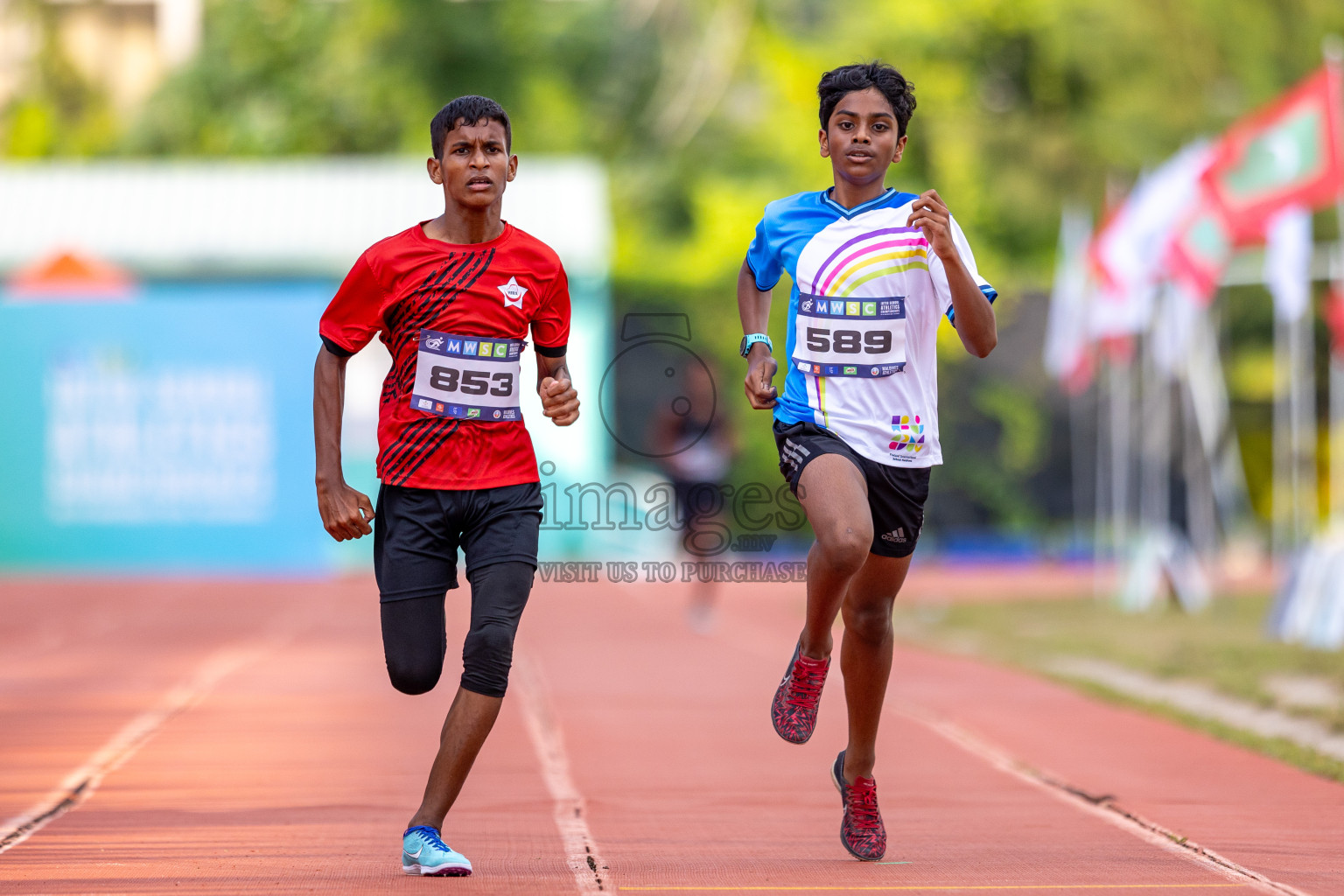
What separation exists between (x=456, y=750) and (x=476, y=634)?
1.08ft

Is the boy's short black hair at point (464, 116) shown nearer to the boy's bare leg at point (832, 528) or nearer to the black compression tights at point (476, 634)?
the black compression tights at point (476, 634)

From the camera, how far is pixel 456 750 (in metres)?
5.26

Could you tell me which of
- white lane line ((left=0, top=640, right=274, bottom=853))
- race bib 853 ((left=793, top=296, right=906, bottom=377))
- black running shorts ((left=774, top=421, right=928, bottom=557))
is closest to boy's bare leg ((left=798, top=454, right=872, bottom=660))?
black running shorts ((left=774, top=421, right=928, bottom=557))

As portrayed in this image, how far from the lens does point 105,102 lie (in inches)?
1996

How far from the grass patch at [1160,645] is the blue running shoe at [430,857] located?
390 centimetres

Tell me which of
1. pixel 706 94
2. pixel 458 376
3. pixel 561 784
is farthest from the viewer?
pixel 706 94

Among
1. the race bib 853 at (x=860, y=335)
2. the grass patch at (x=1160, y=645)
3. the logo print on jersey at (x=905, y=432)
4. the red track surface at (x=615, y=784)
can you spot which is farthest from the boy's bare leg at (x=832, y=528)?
the grass patch at (x=1160, y=645)

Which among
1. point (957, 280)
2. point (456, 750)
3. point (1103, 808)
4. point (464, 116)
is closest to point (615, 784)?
point (1103, 808)

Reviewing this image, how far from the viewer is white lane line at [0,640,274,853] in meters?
6.27

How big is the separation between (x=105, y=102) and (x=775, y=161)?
64.0 ft

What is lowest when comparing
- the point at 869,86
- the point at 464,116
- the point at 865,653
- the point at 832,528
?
the point at 865,653

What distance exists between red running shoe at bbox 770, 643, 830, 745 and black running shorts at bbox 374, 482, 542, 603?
3.17 ft

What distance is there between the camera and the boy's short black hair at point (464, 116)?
17.7ft

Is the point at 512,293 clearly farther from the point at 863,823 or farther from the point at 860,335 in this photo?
the point at 863,823
